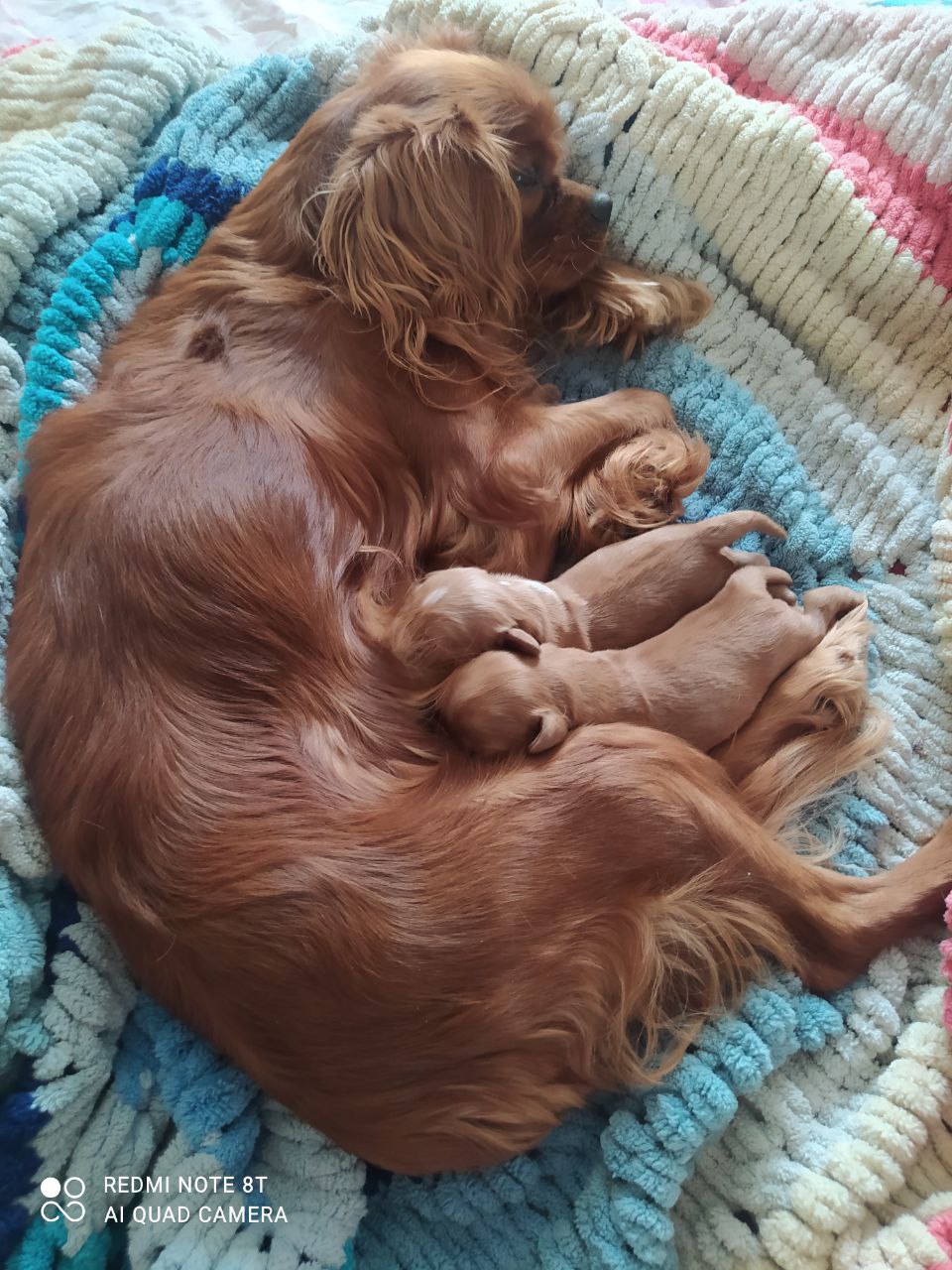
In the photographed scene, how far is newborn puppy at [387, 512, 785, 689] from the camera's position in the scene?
134 cm

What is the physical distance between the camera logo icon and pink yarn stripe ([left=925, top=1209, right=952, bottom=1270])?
95 cm

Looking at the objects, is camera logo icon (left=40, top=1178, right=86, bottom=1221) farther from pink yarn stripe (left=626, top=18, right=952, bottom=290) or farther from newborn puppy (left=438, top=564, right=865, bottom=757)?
pink yarn stripe (left=626, top=18, right=952, bottom=290)

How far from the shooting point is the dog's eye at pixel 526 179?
1.63 meters

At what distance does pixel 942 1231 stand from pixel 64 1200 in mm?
988

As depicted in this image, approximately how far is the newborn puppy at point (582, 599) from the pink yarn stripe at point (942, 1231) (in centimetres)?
77

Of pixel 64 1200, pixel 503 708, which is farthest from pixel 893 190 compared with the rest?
pixel 64 1200

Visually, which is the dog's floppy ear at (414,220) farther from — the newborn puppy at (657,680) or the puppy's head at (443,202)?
the newborn puppy at (657,680)

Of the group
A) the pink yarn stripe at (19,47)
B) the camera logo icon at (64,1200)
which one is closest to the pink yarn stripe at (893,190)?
the pink yarn stripe at (19,47)

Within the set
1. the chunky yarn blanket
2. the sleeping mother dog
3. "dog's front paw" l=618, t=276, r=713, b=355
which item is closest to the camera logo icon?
the chunky yarn blanket

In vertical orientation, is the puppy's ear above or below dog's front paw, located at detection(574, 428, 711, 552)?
below

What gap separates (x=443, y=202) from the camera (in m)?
1.54

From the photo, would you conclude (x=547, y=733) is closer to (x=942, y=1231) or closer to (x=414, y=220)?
(x=942, y=1231)

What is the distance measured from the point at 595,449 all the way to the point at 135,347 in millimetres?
718

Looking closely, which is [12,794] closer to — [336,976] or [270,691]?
[270,691]
